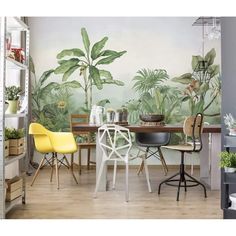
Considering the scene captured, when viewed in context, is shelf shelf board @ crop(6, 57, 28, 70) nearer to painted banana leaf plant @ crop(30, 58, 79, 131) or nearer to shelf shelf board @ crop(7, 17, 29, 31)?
shelf shelf board @ crop(7, 17, 29, 31)

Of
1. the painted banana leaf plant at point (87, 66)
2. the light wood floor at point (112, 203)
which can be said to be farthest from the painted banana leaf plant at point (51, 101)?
the light wood floor at point (112, 203)

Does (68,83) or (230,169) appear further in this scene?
(68,83)

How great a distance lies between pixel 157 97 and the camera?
6.79 m

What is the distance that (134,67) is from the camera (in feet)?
22.3

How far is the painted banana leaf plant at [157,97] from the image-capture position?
6785mm

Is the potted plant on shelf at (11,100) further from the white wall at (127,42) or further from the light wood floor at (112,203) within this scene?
the white wall at (127,42)

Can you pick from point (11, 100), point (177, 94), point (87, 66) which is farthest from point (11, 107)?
point (177, 94)

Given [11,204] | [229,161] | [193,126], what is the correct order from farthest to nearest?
[193,126], [11,204], [229,161]

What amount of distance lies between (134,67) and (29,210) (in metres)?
3.64

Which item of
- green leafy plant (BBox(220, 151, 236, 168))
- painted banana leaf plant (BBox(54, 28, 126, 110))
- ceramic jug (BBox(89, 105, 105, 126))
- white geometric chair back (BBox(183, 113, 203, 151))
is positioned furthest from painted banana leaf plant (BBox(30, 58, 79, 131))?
green leafy plant (BBox(220, 151, 236, 168))

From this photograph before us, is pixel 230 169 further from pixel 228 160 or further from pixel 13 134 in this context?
pixel 13 134

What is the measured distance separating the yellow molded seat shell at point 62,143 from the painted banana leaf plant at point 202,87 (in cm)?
237

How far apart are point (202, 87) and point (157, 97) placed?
0.78 m
